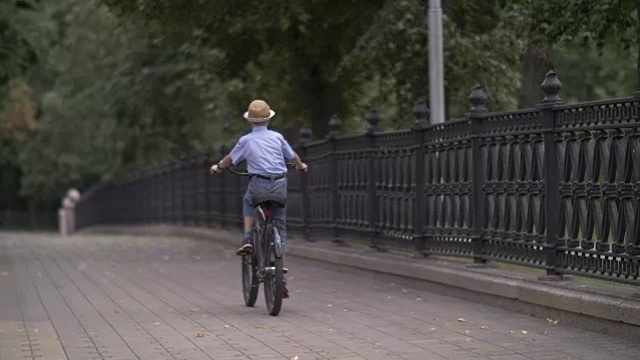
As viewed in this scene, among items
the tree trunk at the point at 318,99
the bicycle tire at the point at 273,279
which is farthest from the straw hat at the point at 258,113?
the tree trunk at the point at 318,99

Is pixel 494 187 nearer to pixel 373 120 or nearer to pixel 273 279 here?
pixel 273 279

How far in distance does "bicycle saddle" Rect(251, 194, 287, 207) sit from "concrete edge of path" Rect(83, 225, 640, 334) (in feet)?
5.98

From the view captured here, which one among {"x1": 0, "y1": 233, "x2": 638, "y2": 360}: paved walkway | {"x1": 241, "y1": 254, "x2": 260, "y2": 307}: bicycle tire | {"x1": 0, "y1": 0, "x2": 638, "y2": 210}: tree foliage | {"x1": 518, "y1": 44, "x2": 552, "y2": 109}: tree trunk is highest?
{"x1": 0, "y1": 0, "x2": 638, "y2": 210}: tree foliage

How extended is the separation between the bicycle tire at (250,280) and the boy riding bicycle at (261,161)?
144 millimetres

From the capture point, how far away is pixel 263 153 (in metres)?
12.3

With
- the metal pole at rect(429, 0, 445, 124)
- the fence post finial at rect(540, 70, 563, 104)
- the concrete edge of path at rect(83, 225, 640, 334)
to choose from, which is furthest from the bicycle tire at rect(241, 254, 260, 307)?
the metal pole at rect(429, 0, 445, 124)

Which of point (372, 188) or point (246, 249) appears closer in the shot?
point (246, 249)

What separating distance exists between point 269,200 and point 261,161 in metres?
0.36

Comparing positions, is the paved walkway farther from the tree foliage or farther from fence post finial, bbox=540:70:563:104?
the tree foliage

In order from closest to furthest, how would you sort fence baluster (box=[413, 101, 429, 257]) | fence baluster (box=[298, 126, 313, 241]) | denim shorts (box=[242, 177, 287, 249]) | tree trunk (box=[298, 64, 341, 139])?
1. denim shorts (box=[242, 177, 287, 249])
2. fence baluster (box=[413, 101, 429, 257])
3. fence baluster (box=[298, 126, 313, 241])
4. tree trunk (box=[298, 64, 341, 139])

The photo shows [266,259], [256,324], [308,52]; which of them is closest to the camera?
[256,324]

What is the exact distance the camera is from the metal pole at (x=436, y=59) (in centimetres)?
1680

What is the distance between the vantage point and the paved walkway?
9547 mm

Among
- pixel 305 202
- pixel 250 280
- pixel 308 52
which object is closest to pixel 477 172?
pixel 250 280
